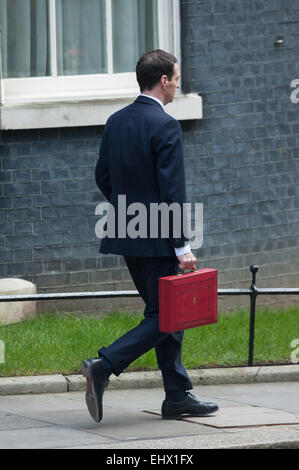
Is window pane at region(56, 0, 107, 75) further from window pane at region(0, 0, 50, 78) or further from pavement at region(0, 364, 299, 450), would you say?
pavement at region(0, 364, 299, 450)

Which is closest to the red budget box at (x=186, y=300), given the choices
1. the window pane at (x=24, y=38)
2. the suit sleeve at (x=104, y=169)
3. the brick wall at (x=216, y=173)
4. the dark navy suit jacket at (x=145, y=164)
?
the dark navy suit jacket at (x=145, y=164)

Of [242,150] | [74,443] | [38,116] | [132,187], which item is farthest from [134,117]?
[242,150]

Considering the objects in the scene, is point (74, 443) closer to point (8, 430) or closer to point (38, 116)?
point (8, 430)

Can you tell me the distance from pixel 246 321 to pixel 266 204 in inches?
56.1

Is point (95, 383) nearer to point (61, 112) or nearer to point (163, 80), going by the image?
point (163, 80)

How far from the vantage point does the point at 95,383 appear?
285 inches

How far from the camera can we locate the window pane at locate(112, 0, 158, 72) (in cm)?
1134

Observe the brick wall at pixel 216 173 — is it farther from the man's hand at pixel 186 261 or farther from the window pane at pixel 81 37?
the man's hand at pixel 186 261

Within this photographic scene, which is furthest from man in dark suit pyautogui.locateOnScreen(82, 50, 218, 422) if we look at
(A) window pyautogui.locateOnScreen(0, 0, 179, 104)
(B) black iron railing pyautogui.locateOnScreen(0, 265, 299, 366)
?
(A) window pyautogui.locateOnScreen(0, 0, 179, 104)

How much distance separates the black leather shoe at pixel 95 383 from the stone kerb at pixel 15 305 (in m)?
3.20

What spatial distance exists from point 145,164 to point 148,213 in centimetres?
29

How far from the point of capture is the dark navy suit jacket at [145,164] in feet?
23.7

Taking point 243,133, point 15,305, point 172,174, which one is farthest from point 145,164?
point 243,133

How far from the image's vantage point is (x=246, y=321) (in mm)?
10719
